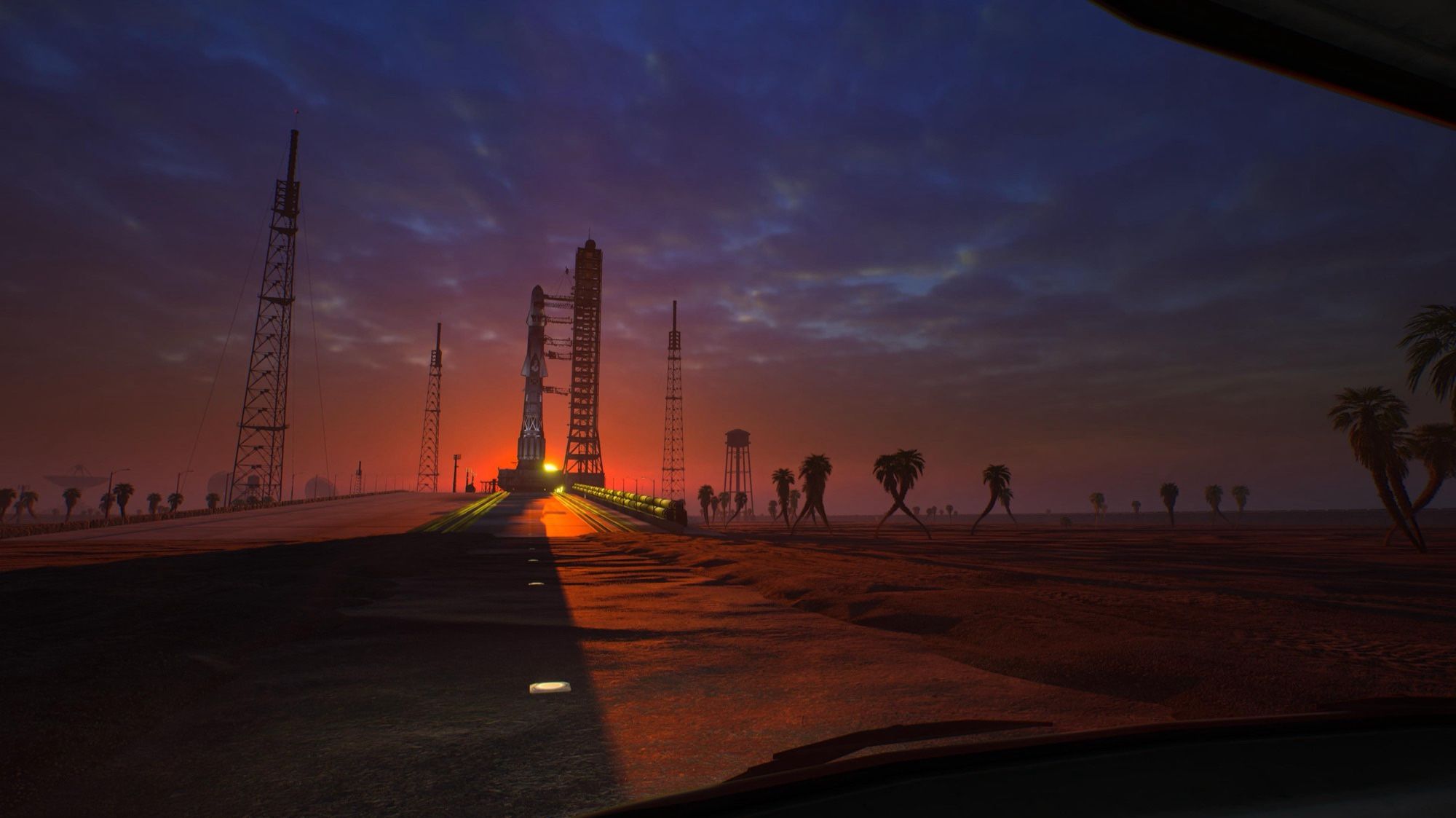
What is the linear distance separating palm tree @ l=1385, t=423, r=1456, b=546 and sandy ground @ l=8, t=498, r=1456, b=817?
40517mm

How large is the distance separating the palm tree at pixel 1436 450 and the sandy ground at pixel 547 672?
40517 millimetres

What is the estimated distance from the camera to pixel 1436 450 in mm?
43281

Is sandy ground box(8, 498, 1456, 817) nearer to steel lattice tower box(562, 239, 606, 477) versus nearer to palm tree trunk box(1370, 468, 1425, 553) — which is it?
palm tree trunk box(1370, 468, 1425, 553)

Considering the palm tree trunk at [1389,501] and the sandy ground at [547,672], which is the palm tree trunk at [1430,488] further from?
the sandy ground at [547,672]

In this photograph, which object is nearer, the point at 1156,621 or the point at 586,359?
the point at 1156,621

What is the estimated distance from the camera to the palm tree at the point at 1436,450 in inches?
1654

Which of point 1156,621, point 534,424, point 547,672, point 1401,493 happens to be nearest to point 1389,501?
point 1401,493

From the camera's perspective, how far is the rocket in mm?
100688

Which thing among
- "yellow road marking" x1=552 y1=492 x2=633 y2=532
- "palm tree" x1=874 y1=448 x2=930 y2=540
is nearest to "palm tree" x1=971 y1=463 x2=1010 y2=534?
"palm tree" x1=874 y1=448 x2=930 y2=540

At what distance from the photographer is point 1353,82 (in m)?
3.92

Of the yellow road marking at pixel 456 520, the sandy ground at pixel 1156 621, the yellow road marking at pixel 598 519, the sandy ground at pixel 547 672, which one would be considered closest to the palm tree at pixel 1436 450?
the sandy ground at pixel 1156 621

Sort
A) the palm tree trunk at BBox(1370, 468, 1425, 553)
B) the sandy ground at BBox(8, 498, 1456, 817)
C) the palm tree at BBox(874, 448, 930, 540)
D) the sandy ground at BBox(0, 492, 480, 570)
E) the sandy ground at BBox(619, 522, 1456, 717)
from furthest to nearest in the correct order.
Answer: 1. the palm tree at BBox(874, 448, 930, 540)
2. the palm tree trunk at BBox(1370, 468, 1425, 553)
3. the sandy ground at BBox(0, 492, 480, 570)
4. the sandy ground at BBox(619, 522, 1456, 717)
5. the sandy ground at BBox(8, 498, 1456, 817)

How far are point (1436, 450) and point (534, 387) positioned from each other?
97227 millimetres

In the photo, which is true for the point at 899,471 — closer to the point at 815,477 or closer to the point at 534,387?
the point at 815,477
